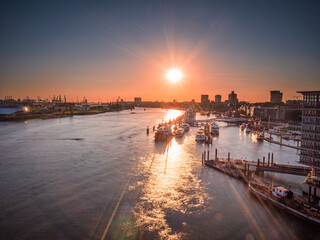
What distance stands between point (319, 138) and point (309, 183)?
347 cm

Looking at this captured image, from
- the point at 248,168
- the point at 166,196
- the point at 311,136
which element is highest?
the point at 311,136

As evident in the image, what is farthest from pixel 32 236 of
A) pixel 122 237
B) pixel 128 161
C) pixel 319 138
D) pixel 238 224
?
pixel 319 138

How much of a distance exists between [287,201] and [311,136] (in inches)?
218

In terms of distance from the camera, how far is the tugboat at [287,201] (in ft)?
44.2

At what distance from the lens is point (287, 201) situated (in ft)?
48.7

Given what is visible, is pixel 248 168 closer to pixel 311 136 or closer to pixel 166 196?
pixel 311 136

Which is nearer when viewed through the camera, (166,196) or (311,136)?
(311,136)

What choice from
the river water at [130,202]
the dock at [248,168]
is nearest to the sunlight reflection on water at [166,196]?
the river water at [130,202]

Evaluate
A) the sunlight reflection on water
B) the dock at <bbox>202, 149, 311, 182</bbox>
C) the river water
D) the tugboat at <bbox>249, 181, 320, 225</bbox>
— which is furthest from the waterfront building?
the sunlight reflection on water

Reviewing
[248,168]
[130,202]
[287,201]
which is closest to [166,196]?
[130,202]

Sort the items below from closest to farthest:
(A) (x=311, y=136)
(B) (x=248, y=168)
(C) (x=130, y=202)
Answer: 1. (C) (x=130, y=202)
2. (A) (x=311, y=136)
3. (B) (x=248, y=168)

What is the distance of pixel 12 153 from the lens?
29766mm

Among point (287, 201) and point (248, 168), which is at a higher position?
point (248, 168)

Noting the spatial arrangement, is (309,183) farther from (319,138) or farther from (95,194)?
(95,194)
